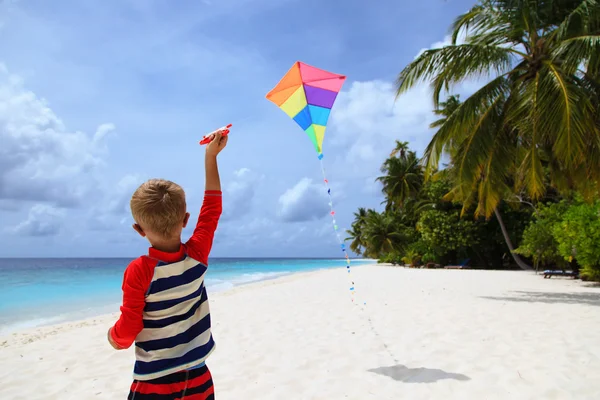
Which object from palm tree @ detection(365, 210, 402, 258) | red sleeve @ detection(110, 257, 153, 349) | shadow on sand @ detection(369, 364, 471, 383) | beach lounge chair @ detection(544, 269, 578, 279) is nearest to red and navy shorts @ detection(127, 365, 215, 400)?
red sleeve @ detection(110, 257, 153, 349)

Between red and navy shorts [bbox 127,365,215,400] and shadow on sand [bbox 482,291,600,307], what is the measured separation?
9.14m

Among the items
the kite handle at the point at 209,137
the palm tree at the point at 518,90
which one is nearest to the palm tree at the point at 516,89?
the palm tree at the point at 518,90

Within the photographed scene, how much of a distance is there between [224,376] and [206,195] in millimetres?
2971

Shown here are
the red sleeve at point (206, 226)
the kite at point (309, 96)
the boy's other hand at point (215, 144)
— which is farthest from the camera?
the kite at point (309, 96)

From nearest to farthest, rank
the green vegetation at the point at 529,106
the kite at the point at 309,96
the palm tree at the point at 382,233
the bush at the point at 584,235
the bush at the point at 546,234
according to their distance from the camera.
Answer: the kite at the point at 309,96
the green vegetation at the point at 529,106
the bush at the point at 584,235
the bush at the point at 546,234
the palm tree at the point at 382,233

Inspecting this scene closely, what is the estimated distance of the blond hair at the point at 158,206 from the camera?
54.6 inches

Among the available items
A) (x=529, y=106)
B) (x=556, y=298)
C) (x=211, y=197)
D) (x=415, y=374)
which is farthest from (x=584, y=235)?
(x=211, y=197)

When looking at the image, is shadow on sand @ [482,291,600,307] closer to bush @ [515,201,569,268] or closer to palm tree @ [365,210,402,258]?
bush @ [515,201,569,268]

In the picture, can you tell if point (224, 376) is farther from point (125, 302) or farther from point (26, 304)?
point (26, 304)

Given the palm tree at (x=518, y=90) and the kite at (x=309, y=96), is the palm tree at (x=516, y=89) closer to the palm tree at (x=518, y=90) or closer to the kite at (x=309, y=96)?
the palm tree at (x=518, y=90)

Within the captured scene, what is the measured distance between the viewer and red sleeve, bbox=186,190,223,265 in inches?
62.1

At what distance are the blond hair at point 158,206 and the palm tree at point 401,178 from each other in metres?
34.3

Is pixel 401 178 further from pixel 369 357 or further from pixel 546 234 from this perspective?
pixel 369 357

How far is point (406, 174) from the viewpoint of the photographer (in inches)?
1362
